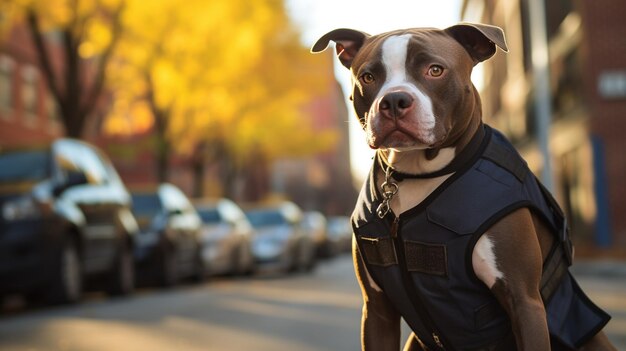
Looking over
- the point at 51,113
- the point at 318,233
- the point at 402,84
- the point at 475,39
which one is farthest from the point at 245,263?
the point at 51,113

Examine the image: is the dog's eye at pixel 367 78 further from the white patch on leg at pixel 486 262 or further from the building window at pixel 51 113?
the building window at pixel 51 113

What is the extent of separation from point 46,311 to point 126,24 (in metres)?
11.7

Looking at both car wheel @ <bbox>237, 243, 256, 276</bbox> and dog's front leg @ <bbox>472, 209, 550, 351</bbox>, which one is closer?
dog's front leg @ <bbox>472, 209, 550, 351</bbox>

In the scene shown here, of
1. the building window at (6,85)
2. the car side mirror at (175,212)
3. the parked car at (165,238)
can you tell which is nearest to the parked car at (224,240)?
the parked car at (165,238)

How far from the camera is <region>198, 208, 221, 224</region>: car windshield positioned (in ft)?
62.7

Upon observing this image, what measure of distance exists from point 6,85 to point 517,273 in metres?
28.9

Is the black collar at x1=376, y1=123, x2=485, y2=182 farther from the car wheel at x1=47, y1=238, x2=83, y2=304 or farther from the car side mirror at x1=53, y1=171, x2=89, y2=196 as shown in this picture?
the car side mirror at x1=53, y1=171, x2=89, y2=196

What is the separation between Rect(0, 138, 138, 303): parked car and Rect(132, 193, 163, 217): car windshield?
2369mm

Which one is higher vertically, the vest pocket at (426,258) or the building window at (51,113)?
the vest pocket at (426,258)

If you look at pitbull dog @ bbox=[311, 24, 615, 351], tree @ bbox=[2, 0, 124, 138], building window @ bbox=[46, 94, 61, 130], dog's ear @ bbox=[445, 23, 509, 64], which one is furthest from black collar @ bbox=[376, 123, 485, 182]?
building window @ bbox=[46, 94, 61, 130]

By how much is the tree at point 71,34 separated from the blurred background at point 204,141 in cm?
4

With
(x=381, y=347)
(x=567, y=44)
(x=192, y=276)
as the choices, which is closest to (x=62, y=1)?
(x=192, y=276)

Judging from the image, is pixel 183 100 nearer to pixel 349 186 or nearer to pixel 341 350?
pixel 341 350

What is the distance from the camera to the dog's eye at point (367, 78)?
3.26m
